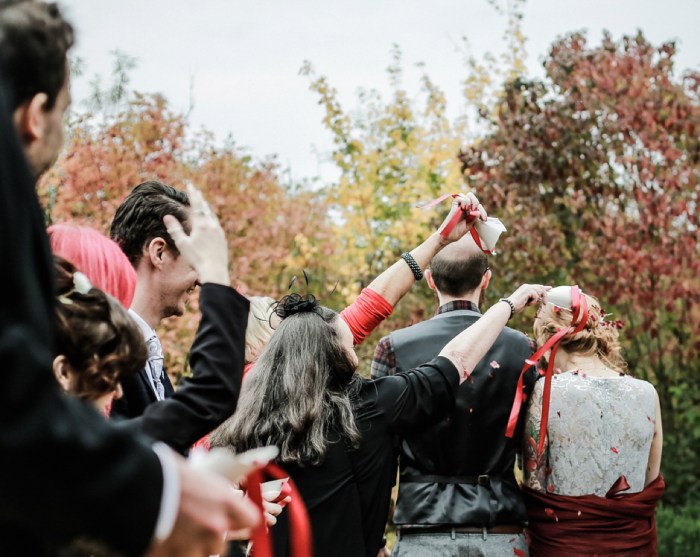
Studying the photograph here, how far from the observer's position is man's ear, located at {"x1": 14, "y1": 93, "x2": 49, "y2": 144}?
1225 millimetres

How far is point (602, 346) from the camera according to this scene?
4086 millimetres

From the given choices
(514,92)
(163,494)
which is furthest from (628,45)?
(163,494)

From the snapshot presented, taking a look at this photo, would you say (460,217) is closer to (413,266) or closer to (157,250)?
(413,266)

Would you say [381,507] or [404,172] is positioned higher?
[404,172]

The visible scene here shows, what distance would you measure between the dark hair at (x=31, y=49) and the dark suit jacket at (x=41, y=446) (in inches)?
5.1

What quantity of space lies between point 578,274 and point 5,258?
7898 millimetres

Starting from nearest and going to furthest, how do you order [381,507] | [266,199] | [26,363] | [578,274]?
[26,363], [381,507], [578,274], [266,199]

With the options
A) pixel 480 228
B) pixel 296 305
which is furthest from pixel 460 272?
pixel 296 305

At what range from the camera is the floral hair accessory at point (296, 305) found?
336 centimetres

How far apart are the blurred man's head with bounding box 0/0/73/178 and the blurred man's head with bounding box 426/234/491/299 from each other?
2.94m

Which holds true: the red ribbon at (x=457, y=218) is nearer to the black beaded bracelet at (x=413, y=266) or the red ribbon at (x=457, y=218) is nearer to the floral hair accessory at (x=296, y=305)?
the black beaded bracelet at (x=413, y=266)

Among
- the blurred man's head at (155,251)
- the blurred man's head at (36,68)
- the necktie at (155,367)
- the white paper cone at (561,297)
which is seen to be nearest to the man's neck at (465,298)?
the white paper cone at (561,297)

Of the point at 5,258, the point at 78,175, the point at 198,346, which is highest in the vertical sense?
the point at 78,175

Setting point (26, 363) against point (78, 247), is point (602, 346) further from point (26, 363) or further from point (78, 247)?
point (26, 363)
